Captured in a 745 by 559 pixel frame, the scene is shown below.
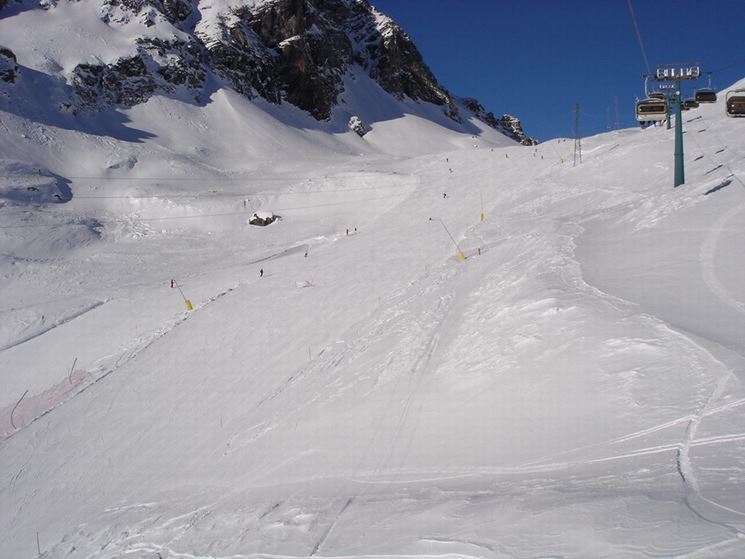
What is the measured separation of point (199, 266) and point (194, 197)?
12503 millimetres

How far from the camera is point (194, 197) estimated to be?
141ft

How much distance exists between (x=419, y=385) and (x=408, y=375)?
642 millimetres

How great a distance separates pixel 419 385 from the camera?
9.52 meters

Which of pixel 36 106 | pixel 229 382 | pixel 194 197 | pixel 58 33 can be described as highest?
pixel 58 33

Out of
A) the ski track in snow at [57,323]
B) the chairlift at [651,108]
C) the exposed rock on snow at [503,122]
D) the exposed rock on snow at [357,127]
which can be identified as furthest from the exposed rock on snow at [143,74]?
the exposed rock on snow at [503,122]

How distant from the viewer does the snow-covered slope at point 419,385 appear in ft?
17.4

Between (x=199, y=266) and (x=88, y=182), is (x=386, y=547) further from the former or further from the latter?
(x=88, y=182)

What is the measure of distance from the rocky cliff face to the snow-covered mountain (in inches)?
1467

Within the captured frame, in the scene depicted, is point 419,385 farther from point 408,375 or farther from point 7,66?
point 7,66

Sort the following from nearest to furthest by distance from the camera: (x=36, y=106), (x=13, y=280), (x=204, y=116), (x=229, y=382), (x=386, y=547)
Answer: (x=386, y=547) < (x=229, y=382) < (x=13, y=280) < (x=36, y=106) < (x=204, y=116)

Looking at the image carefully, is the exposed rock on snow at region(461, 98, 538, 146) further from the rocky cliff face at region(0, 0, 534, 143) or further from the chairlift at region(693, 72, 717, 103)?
the chairlift at region(693, 72, 717, 103)

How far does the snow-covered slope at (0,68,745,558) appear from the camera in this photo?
529cm

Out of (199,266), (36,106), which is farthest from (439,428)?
(36,106)

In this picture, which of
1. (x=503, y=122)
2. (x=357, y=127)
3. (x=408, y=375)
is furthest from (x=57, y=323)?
(x=503, y=122)
